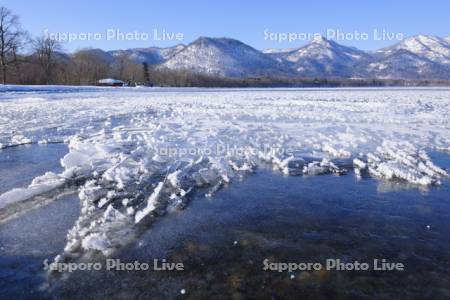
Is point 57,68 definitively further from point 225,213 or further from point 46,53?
point 225,213

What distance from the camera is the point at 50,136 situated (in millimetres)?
11281

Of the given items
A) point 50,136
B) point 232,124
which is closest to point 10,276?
point 50,136

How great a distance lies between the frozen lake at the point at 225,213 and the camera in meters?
3.40

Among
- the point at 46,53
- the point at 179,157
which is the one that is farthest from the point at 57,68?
the point at 179,157

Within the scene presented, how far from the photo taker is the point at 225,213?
505cm

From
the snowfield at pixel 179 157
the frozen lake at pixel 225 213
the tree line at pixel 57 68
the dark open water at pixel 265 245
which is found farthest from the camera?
the tree line at pixel 57 68

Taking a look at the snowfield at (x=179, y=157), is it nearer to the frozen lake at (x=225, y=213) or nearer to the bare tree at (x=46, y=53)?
the frozen lake at (x=225, y=213)

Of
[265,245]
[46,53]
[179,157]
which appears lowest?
[265,245]

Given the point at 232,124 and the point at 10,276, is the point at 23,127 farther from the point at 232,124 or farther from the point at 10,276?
the point at 10,276

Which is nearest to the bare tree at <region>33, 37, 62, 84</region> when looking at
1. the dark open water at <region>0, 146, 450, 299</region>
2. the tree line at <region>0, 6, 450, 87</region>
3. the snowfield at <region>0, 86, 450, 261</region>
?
the tree line at <region>0, 6, 450, 87</region>

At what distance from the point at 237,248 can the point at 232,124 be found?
1020cm

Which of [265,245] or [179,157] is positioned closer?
[265,245]

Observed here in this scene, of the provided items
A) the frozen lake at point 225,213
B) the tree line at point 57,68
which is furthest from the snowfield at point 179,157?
the tree line at point 57,68

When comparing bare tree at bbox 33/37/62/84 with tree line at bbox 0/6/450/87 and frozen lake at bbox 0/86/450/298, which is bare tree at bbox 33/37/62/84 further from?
frozen lake at bbox 0/86/450/298
